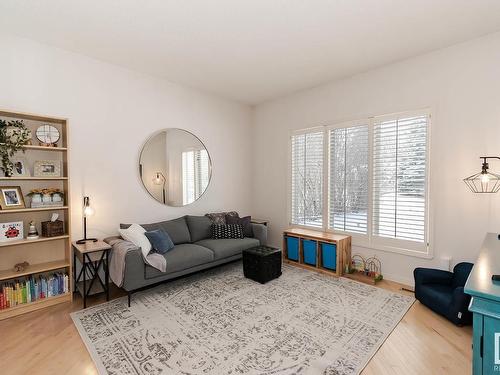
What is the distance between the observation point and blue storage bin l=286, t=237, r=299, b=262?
14.0 ft

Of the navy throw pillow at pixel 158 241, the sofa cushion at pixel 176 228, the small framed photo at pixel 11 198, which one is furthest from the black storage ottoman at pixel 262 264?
the small framed photo at pixel 11 198

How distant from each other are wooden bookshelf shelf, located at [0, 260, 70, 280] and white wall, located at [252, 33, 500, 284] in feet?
12.7

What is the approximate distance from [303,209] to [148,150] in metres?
2.70

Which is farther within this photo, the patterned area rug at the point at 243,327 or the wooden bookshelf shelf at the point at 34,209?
the wooden bookshelf shelf at the point at 34,209

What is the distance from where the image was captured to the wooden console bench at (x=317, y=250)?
3.78m

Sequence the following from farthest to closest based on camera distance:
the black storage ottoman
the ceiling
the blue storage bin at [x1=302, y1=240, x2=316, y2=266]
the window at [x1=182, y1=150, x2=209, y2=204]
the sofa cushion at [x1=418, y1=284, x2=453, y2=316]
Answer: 1. the window at [x1=182, y1=150, x2=209, y2=204]
2. the blue storage bin at [x1=302, y1=240, x2=316, y2=266]
3. the black storage ottoman
4. the sofa cushion at [x1=418, y1=284, x2=453, y2=316]
5. the ceiling

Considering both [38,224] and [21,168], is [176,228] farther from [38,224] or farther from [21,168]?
[21,168]

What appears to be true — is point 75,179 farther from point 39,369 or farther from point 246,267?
point 246,267

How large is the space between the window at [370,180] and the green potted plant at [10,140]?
373 cm

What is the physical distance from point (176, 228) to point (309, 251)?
205cm

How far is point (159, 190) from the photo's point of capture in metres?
4.04

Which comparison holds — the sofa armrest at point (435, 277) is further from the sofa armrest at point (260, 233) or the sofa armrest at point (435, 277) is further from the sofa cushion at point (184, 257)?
the sofa cushion at point (184, 257)

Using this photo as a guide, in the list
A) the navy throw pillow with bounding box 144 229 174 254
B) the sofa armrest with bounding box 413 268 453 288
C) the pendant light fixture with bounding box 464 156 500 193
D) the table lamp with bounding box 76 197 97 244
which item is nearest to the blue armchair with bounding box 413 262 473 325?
the sofa armrest with bounding box 413 268 453 288

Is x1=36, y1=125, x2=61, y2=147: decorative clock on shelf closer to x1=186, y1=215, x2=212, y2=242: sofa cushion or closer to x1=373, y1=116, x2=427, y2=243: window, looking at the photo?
x1=186, y1=215, x2=212, y2=242: sofa cushion
